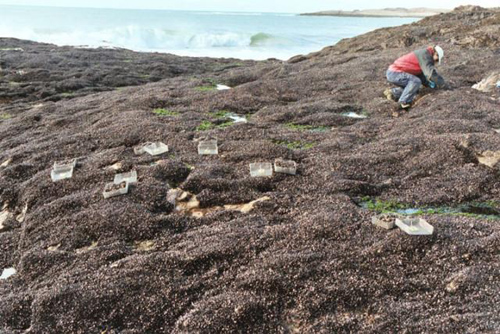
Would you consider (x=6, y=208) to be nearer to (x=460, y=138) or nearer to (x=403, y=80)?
(x=460, y=138)

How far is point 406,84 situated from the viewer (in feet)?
45.8

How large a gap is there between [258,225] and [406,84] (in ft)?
33.1

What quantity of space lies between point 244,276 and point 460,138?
7269 mm

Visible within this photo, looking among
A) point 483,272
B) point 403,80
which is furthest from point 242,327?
point 403,80

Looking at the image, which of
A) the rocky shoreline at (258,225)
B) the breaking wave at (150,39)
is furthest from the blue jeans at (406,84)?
the breaking wave at (150,39)

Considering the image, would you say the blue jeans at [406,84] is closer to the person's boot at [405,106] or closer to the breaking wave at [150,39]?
the person's boot at [405,106]

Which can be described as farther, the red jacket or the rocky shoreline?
the red jacket

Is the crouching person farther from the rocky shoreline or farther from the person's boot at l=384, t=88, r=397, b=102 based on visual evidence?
the rocky shoreline

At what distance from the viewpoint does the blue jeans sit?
13.5 meters

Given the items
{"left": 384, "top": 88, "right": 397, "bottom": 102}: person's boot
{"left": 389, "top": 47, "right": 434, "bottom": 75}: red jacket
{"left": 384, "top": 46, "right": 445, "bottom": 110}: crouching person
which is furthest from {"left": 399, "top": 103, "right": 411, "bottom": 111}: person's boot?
{"left": 389, "top": 47, "right": 434, "bottom": 75}: red jacket

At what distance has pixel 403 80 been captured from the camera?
13.9 metres

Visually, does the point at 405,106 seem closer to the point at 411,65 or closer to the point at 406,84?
the point at 406,84

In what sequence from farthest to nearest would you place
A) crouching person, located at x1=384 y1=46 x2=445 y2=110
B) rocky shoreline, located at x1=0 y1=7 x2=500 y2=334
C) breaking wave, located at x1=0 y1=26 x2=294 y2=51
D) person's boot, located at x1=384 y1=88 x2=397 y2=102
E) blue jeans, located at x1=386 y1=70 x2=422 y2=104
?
breaking wave, located at x1=0 y1=26 x2=294 y2=51 → person's boot, located at x1=384 y1=88 x2=397 y2=102 → blue jeans, located at x1=386 y1=70 x2=422 y2=104 → crouching person, located at x1=384 y1=46 x2=445 y2=110 → rocky shoreline, located at x1=0 y1=7 x2=500 y2=334

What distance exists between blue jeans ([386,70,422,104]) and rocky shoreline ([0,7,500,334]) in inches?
28.1
